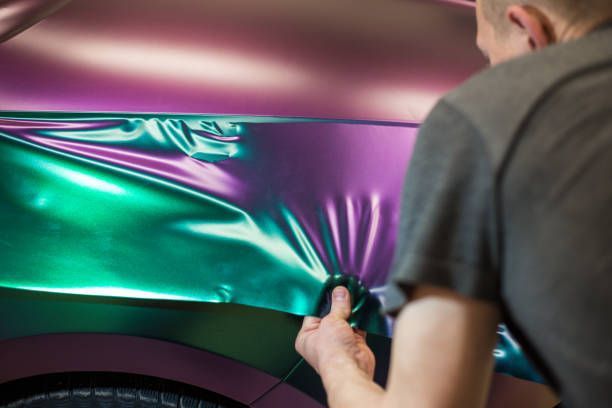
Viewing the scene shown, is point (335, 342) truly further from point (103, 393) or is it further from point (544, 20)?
point (544, 20)

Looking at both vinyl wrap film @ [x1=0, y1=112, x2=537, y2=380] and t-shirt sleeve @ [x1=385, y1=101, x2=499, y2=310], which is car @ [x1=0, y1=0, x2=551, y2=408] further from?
t-shirt sleeve @ [x1=385, y1=101, x2=499, y2=310]

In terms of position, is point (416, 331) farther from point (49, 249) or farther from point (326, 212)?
point (49, 249)

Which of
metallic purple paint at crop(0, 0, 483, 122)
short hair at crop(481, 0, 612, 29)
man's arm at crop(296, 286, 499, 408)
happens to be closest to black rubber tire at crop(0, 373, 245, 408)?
metallic purple paint at crop(0, 0, 483, 122)

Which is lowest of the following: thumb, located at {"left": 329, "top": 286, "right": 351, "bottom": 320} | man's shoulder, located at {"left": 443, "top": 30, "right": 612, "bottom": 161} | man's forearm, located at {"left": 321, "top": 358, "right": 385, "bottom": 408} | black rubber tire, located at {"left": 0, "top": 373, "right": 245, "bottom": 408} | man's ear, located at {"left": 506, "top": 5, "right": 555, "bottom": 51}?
black rubber tire, located at {"left": 0, "top": 373, "right": 245, "bottom": 408}

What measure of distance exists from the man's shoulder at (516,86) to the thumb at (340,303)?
0.51 metres

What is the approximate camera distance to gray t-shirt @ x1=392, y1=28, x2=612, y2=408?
0.66m

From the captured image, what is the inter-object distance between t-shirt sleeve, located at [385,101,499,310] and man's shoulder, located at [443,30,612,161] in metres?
0.01

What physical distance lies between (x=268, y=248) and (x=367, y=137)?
0.22 meters

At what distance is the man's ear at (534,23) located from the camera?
818 mm

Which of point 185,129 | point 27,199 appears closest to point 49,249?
point 27,199

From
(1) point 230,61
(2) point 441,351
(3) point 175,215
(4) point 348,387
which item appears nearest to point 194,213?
(3) point 175,215

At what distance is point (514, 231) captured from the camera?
69 cm

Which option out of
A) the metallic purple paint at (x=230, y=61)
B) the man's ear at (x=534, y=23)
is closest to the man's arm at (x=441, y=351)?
the man's ear at (x=534, y=23)

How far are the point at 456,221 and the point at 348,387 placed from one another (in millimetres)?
394
